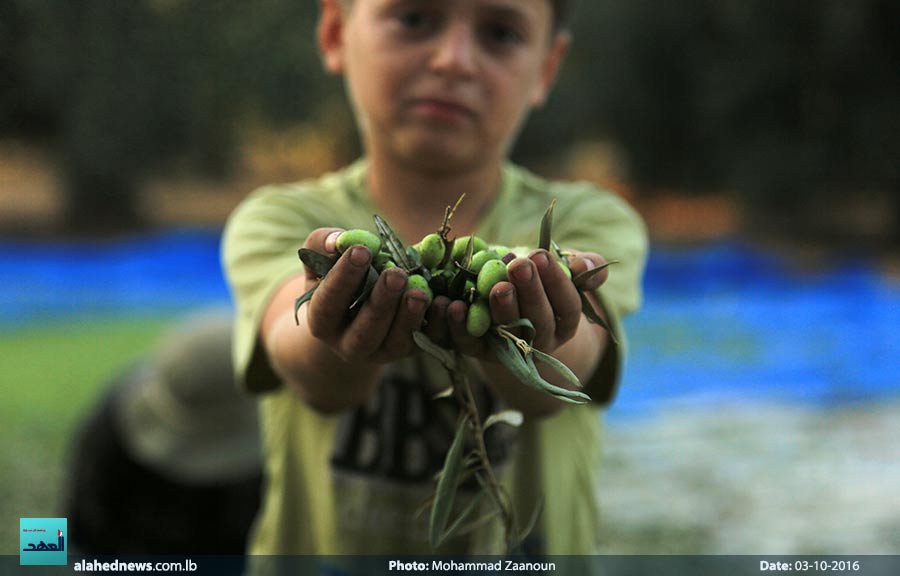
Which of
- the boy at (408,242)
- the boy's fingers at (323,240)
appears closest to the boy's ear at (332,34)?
the boy at (408,242)

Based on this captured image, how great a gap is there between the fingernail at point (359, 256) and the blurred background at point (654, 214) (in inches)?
73.4

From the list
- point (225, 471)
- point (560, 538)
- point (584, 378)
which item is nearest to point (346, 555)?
point (560, 538)

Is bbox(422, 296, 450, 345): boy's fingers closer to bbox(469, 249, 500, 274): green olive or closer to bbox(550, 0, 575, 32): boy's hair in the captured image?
bbox(469, 249, 500, 274): green olive

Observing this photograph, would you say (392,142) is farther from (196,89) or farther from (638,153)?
(638,153)

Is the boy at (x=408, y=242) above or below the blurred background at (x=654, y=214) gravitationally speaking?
below

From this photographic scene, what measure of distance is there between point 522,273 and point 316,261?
126 millimetres

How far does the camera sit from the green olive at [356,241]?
548 millimetres

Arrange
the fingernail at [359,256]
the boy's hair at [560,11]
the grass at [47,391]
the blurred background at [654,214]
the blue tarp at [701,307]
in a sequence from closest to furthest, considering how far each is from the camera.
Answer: the fingernail at [359,256]
the boy's hair at [560,11]
the grass at [47,391]
the blurred background at [654,214]
the blue tarp at [701,307]

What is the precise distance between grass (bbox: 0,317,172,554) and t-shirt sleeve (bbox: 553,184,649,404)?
4.96ft

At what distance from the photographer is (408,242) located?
0.93m

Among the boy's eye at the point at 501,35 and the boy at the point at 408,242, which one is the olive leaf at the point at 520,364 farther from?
the boy's eye at the point at 501,35

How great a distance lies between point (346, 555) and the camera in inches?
38.8
